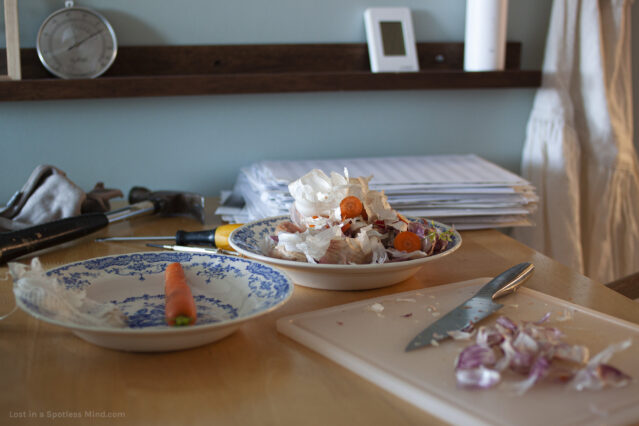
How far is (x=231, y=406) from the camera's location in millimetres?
555

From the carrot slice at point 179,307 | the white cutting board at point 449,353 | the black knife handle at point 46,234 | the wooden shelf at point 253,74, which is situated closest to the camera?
the white cutting board at point 449,353

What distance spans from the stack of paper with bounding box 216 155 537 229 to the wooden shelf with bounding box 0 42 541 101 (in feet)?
0.72

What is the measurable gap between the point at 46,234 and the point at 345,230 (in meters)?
0.49

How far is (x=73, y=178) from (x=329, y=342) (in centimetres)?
99

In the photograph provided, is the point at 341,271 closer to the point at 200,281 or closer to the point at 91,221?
the point at 200,281

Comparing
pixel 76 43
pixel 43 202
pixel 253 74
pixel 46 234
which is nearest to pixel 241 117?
pixel 253 74

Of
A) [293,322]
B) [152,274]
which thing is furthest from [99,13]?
[293,322]

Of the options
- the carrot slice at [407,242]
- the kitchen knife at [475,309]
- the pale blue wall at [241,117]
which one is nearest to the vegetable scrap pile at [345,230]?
the carrot slice at [407,242]

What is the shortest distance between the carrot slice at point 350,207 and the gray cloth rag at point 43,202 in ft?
1.82

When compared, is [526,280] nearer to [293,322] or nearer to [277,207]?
[293,322]

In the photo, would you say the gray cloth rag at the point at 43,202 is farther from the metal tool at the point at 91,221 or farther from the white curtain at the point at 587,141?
the white curtain at the point at 587,141

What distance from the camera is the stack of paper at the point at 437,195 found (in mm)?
1164

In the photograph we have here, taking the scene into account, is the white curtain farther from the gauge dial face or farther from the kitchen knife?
the gauge dial face

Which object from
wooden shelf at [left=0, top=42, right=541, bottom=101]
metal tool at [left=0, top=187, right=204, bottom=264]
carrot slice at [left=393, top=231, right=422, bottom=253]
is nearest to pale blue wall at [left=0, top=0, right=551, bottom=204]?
wooden shelf at [left=0, top=42, right=541, bottom=101]
